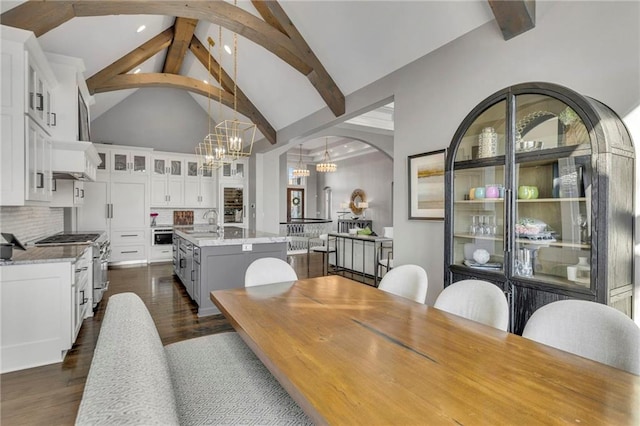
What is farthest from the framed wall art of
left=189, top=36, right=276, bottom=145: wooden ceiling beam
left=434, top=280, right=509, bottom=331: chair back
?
left=189, top=36, right=276, bottom=145: wooden ceiling beam

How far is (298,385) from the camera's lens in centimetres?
99

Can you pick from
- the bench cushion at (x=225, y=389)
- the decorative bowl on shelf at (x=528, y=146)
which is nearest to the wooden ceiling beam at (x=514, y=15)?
the decorative bowl on shelf at (x=528, y=146)

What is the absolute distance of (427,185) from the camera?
321 cm

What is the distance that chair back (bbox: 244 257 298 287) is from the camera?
237 centimetres

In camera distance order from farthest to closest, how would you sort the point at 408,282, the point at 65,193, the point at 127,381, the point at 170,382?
the point at 65,193, the point at 408,282, the point at 170,382, the point at 127,381

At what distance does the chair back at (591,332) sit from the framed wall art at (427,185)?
167cm

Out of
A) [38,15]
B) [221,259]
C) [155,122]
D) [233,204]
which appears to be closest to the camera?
[38,15]

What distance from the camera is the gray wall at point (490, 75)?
6.45 feet

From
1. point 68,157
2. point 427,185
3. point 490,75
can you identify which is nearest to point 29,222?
point 68,157

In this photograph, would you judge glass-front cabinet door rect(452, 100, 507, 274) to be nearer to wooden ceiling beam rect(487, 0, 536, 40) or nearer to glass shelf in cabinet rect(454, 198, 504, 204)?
glass shelf in cabinet rect(454, 198, 504, 204)

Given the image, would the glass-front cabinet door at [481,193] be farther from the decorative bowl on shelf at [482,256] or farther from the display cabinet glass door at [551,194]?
the display cabinet glass door at [551,194]

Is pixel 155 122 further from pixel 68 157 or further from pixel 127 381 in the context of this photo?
pixel 127 381

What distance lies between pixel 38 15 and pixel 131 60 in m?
2.79

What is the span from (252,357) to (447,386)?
3.35 ft
